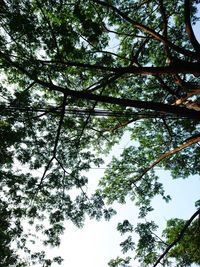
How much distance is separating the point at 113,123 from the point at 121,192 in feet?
8.57

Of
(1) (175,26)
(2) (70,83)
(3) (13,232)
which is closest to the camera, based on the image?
(3) (13,232)

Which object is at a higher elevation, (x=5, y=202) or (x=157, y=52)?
(x=157, y=52)

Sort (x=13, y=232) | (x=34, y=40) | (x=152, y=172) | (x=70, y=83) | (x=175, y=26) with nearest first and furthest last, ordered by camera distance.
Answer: (x=34, y=40), (x=13, y=232), (x=70, y=83), (x=175, y=26), (x=152, y=172)

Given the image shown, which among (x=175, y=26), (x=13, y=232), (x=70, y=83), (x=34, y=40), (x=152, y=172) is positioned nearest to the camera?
(x=34, y=40)

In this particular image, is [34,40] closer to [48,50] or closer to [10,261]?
[48,50]

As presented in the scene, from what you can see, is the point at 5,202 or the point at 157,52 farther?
the point at 157,52

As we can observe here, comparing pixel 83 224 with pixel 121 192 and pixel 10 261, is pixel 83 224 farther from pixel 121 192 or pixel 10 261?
pixel 121 192

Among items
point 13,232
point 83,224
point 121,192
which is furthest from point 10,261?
point 121,192

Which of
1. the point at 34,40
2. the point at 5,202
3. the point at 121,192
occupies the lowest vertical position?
the point at 5,202

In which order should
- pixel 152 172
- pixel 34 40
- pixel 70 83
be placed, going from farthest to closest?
1. pixel 152 172
2. pixel 70 83
3. pixel 34 40

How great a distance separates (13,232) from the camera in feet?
29.2

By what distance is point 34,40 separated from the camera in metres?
8.36

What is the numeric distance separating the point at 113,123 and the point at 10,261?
19.1 feet

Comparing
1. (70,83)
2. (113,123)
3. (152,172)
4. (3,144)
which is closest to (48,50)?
(70,83)
